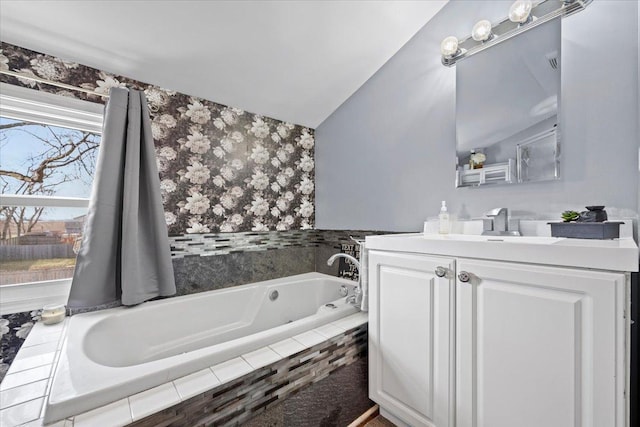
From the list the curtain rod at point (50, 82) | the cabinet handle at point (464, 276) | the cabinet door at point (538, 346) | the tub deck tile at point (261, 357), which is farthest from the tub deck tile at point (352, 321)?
the curtain rod at point (50, 82)

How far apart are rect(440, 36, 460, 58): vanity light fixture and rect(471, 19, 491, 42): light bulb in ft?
0.35

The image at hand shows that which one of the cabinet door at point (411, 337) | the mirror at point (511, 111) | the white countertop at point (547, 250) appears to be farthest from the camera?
the mirror at point (511, 111)

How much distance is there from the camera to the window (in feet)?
5.00

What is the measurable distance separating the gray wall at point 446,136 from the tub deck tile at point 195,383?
4.96 feet

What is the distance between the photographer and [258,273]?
7.87 ft

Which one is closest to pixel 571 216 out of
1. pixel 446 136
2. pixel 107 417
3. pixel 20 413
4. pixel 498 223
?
pixel 498 223

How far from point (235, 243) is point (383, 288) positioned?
1.31 meters

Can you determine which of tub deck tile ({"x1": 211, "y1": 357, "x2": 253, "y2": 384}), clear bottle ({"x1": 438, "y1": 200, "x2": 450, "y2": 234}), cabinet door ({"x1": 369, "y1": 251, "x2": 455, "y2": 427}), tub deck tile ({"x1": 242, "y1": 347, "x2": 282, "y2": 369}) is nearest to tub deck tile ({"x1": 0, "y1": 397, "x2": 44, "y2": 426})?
tub deck tile ({"x1": 211, "y1": 357, "x2": 253, "y2": 384})

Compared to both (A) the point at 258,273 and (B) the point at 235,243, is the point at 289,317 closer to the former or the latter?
(A) the point at 258,273

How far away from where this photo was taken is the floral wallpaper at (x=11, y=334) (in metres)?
1.45

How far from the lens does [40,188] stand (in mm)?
1629

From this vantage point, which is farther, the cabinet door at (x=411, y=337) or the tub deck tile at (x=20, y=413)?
the cabinet door at (x=411, y=337)

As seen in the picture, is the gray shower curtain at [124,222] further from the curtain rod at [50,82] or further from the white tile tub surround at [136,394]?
the white tile tub surround at [136,394]

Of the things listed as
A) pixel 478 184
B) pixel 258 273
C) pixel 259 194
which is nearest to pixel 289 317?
pixel 258 273
